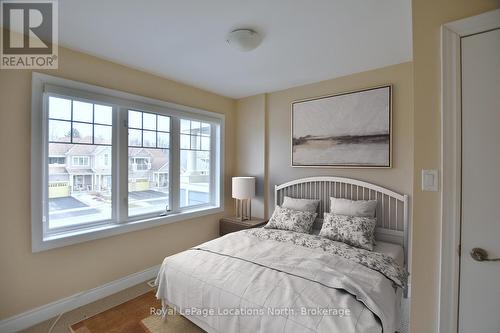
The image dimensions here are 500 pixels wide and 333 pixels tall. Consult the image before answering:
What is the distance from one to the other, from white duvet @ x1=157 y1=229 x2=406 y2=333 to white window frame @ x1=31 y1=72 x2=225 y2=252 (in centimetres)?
102

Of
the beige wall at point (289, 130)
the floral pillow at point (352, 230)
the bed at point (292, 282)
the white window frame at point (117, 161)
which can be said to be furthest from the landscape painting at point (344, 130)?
the white window frame at point (117, 161)

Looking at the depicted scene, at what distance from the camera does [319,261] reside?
1.91 m

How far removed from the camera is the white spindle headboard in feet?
8.50

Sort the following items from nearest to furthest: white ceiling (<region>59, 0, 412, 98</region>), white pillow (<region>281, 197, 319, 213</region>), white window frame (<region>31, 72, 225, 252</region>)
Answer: white ceiling (<region>59, 0, 412, 98</region>) < white window frame (<region>31, 72, 225, 252</region>) < white pillow (<region>281, 197, 319, 213</region>)

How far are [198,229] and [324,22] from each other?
2949mm

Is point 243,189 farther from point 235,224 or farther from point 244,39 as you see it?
point 244,39

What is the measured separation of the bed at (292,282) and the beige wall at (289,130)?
10.8 inches

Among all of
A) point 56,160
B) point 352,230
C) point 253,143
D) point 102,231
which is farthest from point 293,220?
point 56,160

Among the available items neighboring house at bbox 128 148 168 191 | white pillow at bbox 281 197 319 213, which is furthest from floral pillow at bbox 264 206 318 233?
neighboring house at bbox 128 148 168 191

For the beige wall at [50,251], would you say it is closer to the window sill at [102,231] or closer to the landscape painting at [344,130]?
the window sill at [102,231]

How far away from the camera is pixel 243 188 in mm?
3512

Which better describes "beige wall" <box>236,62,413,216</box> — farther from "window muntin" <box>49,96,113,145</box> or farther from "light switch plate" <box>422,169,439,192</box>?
"window muntin" <box>49,96,113,145</box>

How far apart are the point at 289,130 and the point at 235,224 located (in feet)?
5.24

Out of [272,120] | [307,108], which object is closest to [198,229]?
[272,120]
